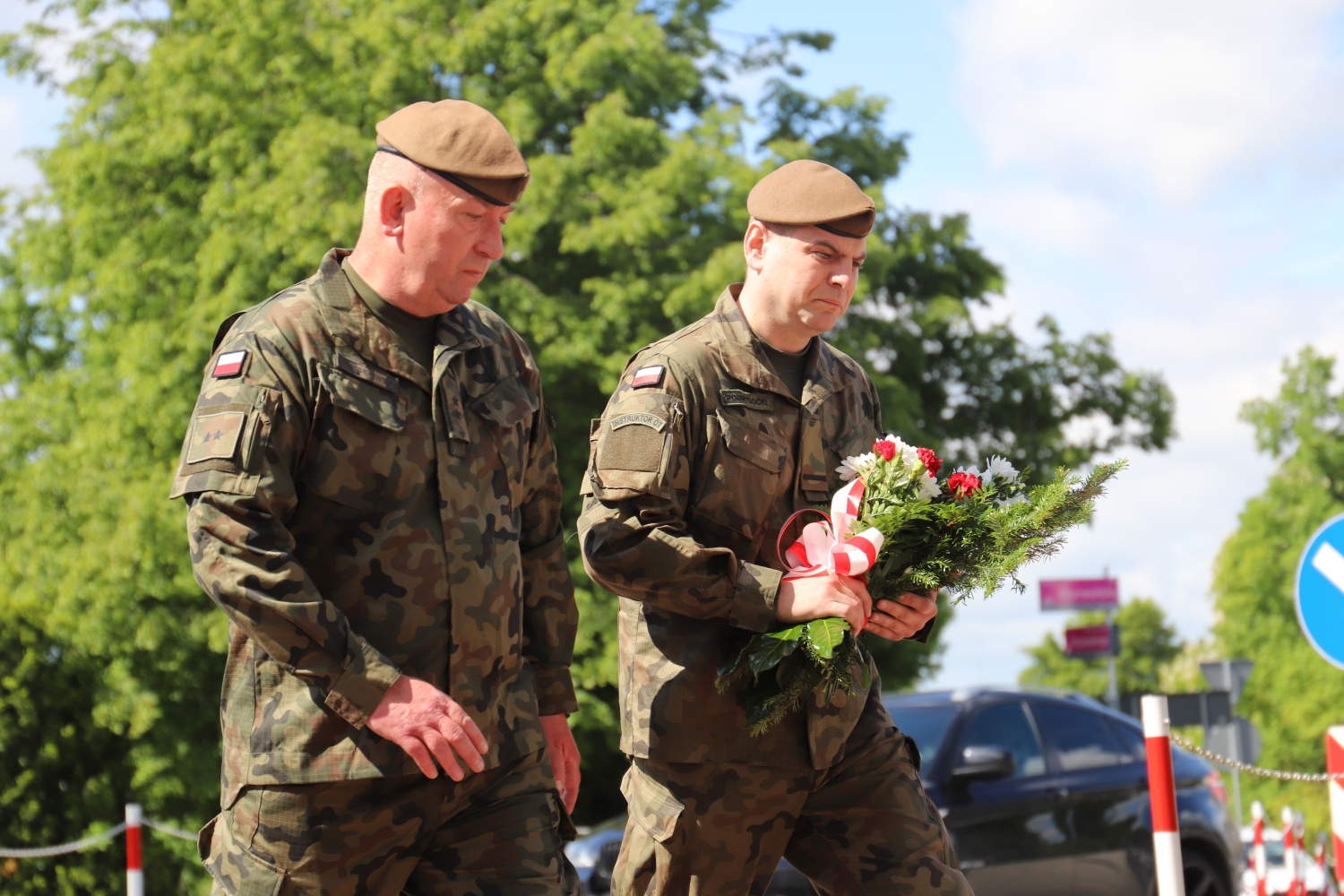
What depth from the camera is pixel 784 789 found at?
3.87 metres

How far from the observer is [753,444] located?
12.9 feet

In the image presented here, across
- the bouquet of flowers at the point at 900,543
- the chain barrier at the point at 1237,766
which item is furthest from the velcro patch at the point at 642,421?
the chain barrier at the point at 1237,766

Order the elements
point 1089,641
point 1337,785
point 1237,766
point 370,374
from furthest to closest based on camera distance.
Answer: point 1089,641, point 1337,785, point 1237,766, point 370,374

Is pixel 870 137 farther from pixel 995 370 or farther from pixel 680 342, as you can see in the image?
pixel 680 342

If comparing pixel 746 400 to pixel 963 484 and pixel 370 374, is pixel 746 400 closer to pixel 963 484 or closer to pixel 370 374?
pixel 963 484

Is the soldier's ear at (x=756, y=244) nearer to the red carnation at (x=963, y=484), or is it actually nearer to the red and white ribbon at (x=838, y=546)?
the red and white ribbon at (x=838, y=546)

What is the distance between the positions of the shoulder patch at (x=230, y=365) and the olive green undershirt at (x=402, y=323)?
0.33m

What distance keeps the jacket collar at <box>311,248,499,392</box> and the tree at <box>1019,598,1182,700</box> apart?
260ft

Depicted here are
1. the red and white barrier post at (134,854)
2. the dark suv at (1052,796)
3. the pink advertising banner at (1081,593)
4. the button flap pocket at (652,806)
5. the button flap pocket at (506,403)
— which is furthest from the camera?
the pink advertising banner at (1081,593)

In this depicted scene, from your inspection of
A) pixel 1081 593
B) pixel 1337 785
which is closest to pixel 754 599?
pixel 1337 785

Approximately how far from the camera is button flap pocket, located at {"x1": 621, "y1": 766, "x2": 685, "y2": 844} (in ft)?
12.5

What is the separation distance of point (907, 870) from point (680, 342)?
4.83ft

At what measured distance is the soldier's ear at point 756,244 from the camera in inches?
162

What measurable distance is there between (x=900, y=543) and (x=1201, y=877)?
22.6 ft
